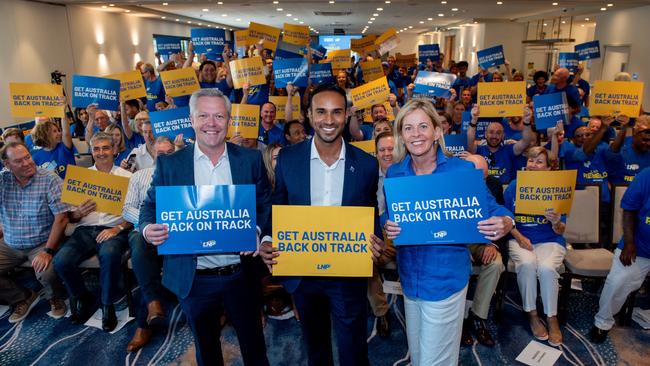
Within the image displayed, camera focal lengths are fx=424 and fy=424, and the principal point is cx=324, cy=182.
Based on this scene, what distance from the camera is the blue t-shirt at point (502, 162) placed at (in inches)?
165

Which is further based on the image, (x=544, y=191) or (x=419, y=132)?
(x=544, y=191)

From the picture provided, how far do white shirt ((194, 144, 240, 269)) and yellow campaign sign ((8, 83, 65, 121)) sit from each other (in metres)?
3.25

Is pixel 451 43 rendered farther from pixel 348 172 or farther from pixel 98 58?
pixel 348 172

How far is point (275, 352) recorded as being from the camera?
294 cm

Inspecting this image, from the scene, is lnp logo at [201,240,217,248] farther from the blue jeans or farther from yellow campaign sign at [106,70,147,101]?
yellow campaign sign at [106,70,147,101]

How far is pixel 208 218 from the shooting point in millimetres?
1879

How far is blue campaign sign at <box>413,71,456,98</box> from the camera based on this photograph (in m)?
5.39

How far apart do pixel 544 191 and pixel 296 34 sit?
6.07m

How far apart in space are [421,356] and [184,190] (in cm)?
130

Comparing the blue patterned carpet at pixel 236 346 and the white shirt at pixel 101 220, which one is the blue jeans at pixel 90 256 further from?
the blue patterned carpet at pixel 236 346

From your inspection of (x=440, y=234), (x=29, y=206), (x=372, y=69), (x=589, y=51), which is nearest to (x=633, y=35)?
(x=589, y=51)

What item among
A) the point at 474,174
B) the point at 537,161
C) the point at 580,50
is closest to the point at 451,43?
the point at 580,50

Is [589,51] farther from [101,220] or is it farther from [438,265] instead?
[101,220]

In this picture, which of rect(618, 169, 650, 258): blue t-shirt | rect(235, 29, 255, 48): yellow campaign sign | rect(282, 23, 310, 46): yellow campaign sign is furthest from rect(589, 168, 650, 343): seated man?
rect(235, 29, 255, 48): yellow campaign sign
